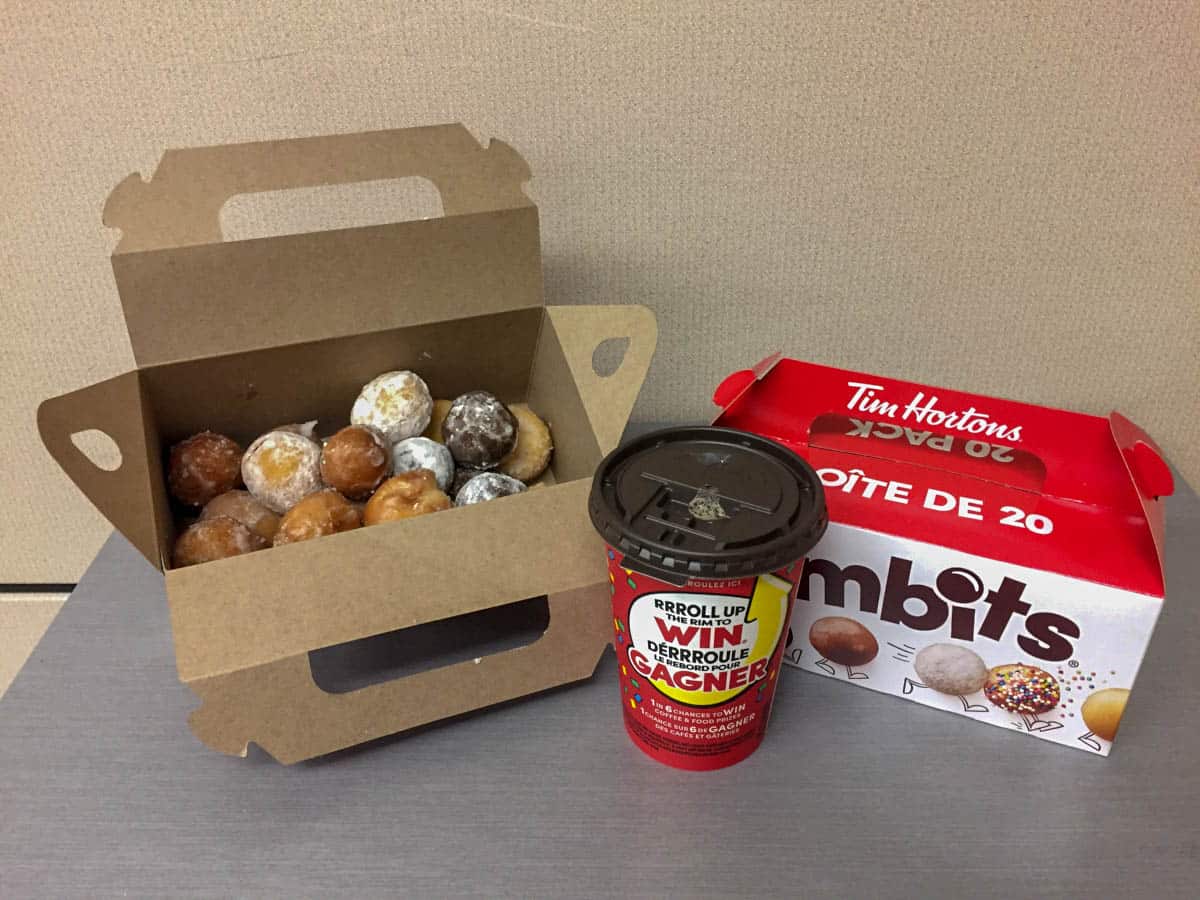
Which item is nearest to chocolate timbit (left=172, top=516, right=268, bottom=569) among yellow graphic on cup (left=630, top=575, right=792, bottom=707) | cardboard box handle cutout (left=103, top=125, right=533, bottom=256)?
A: cardboard box handle cutout (left=103, top=125, right=533, bottom=256)

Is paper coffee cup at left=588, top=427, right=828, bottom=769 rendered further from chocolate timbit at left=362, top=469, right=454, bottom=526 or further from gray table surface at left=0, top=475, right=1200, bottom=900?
chocolate timbit at left=362, top=469, right=454, bottom=526

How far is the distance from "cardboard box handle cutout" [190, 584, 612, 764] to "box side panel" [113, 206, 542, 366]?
1.07 ft

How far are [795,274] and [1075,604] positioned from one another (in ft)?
1.59

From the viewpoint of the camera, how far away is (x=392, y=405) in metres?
0.79

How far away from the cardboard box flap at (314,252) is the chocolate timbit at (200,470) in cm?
9

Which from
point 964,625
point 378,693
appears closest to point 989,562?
point 964,625

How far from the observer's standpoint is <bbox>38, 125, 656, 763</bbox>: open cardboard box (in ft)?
1.75

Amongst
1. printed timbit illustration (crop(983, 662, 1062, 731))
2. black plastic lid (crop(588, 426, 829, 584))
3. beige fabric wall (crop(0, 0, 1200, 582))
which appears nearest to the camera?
black plastic lid (crop(588, 426, 829, 584))

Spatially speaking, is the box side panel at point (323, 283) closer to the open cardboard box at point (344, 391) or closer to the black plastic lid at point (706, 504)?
the open cardboard box at point (344, 391)

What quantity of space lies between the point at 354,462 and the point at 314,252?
19 cm

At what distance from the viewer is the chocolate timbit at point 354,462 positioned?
0.74 metres

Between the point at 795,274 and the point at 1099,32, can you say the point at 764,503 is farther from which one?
the point at 1099,32

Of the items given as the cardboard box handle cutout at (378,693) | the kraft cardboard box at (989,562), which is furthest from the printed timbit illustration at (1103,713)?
the cardboard box handle cutout at (378,693)

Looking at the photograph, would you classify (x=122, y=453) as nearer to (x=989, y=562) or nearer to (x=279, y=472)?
(x=279, y=472)
